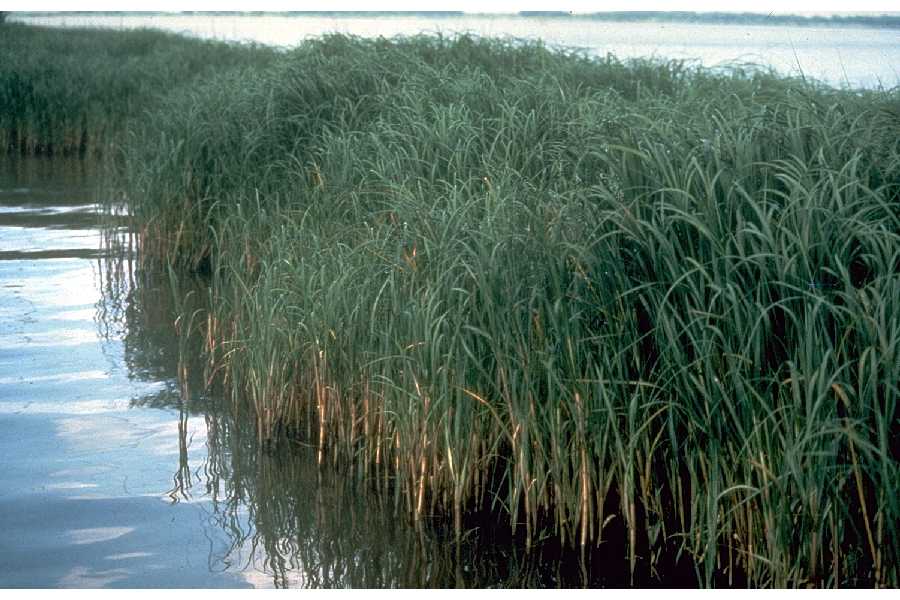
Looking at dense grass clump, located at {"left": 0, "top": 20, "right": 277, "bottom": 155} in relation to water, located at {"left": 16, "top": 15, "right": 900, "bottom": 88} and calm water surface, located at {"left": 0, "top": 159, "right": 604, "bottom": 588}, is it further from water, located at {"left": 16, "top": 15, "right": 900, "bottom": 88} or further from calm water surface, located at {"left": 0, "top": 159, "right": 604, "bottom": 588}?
calm water surface, located at {"left": 0, "top": 159, "right": 604, "bottom": 588}

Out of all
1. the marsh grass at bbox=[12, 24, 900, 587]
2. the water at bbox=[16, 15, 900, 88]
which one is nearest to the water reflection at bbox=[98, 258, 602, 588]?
the marsh grass at bbox=[12, 24, 900, 587]

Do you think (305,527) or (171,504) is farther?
(171,504)

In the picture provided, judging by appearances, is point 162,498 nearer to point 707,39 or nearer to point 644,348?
point 644,348

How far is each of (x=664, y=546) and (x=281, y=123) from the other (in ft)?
19.7

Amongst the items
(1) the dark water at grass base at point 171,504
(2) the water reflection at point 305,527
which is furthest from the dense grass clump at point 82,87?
(2) the water reflection at point 305,527

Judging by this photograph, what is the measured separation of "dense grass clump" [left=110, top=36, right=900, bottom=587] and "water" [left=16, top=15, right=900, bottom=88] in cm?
45

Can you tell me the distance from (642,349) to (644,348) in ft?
0.06

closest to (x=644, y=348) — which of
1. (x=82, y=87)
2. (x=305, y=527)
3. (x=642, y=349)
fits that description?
(x=642, y=349)

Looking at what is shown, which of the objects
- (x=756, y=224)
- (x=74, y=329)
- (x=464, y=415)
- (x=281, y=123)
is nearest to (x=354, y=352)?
(x=464, y=415)

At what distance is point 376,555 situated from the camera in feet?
14.3

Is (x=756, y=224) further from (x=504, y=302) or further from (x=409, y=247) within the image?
(x=409, y=247)

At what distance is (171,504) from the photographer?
4852 millimetres

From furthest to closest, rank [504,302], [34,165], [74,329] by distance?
[34,165] → [74,329] → [504,302]

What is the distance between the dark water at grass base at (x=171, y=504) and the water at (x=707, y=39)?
3397 mm
